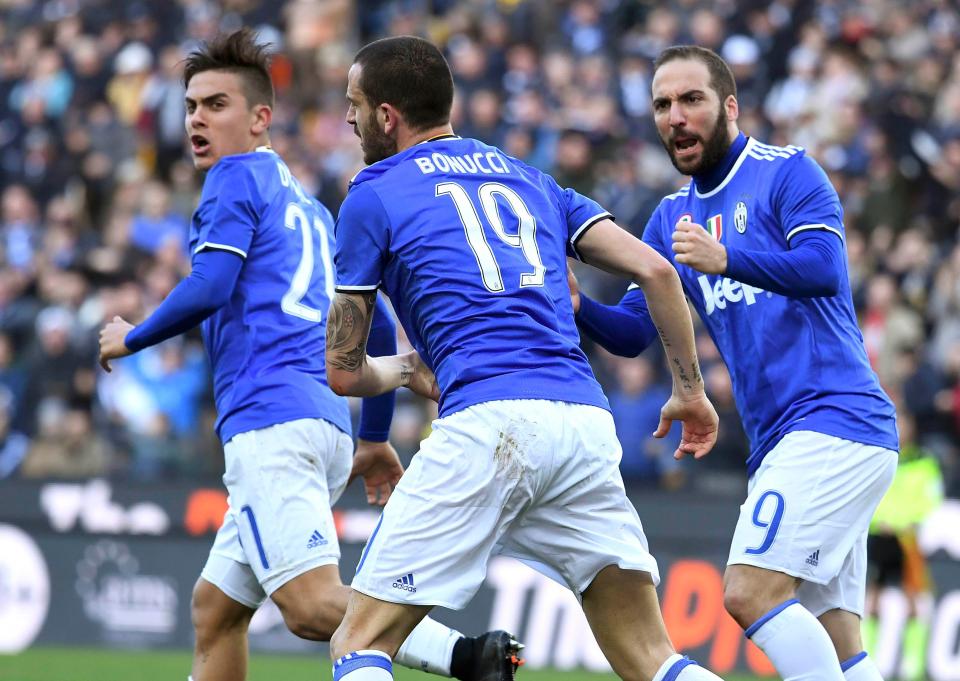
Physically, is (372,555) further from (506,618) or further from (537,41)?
(537,41)

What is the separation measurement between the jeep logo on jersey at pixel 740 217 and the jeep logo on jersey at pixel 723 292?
221 mm

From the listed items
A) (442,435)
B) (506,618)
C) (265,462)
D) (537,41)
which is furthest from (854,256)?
(442,435)

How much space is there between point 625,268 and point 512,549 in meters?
1.07

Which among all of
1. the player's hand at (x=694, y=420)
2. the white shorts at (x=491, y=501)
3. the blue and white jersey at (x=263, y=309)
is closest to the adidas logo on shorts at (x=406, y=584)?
the white shorts at (x=491, y=501)

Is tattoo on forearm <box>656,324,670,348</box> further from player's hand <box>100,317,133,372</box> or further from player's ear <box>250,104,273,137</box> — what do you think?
player's ear <box>250,104,273,137</box>

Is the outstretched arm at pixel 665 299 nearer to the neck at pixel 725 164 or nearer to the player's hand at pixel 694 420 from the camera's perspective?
the player's hand at pixel 694 420

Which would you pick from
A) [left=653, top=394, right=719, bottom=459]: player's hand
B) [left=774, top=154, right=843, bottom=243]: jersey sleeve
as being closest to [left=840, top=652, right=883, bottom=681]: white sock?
[left=653, top=394, right=719, bottom=459]: player's hand

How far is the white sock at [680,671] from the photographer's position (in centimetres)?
538

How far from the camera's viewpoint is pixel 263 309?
6992 millimetres

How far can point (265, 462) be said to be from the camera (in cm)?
679

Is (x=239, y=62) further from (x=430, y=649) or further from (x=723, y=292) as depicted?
(x=430, y=649)

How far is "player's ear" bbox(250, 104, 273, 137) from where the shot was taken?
7398 mm

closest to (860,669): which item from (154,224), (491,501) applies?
(491,501)

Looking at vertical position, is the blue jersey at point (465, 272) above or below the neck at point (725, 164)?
below
